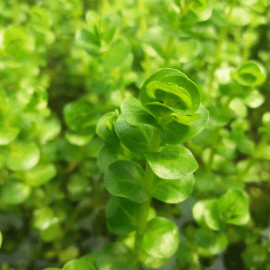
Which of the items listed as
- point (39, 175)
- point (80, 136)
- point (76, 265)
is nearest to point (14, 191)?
point (39, 175)

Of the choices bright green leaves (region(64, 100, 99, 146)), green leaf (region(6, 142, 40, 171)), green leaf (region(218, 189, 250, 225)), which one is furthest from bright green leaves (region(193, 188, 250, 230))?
green leaf (region(6, 142, 40, 171))

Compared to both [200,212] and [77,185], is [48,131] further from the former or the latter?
[200,212]

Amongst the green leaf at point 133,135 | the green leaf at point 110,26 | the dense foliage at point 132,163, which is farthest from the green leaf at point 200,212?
the green leaf at point 110,26

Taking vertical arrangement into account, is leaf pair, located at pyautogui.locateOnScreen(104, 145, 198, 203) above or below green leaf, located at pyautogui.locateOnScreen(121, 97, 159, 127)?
below

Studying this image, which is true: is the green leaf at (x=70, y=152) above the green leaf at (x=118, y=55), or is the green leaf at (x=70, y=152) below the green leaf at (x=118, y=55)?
below

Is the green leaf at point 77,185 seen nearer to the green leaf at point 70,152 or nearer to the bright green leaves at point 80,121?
the green leaf at point 70,152

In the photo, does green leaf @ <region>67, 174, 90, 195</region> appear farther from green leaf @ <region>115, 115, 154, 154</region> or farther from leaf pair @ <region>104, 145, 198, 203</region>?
green leaf @ <region>115, 115, 154, 154</region>

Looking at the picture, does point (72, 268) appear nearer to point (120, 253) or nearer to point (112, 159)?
point (120, 253)
